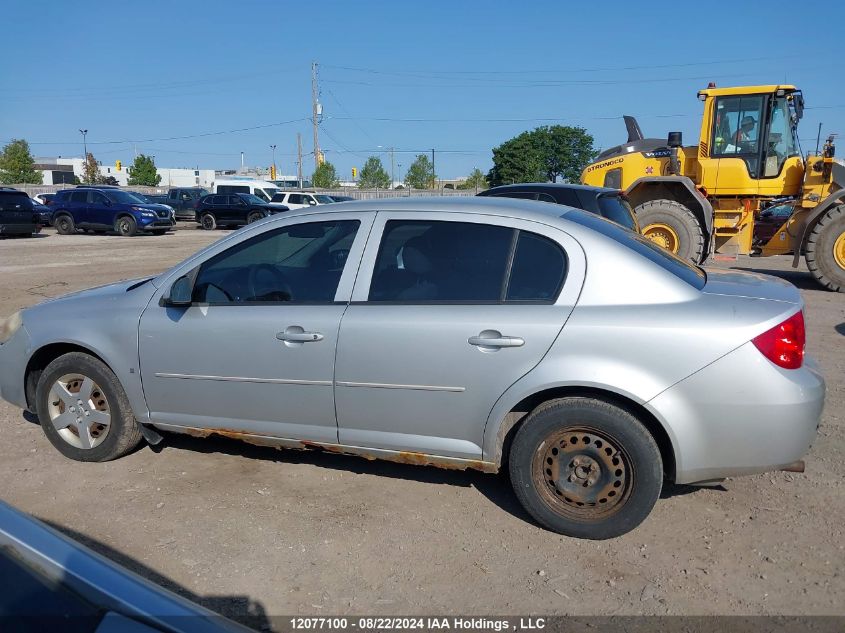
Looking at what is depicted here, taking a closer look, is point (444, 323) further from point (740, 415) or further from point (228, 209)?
point (228, 209)

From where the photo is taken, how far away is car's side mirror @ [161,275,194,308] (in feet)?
13.6

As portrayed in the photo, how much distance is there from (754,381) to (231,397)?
2773mm

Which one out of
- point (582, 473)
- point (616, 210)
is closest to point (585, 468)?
point (582, 473)

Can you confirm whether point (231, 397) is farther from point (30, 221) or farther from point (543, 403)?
point (30, 221)

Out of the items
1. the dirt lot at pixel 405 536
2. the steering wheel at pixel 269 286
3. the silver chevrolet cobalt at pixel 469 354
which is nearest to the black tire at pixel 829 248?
the dirt lot at pixel 405 536

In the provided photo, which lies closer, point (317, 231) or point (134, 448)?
point (317, 231)

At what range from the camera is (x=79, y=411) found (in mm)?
4531

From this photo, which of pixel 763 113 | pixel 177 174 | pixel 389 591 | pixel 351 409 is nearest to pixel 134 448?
pixel 351 409

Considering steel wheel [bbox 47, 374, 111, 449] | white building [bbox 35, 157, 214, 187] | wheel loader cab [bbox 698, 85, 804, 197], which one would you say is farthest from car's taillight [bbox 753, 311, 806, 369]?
white building [bbox 35, 157, 214, 187]

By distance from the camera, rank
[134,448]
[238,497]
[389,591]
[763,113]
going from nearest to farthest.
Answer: [389,591] → [238,497] → [134,448] → [763,113]

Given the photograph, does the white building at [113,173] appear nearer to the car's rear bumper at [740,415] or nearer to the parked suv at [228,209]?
the parked suv at [228,209]

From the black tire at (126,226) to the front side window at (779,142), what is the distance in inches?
828

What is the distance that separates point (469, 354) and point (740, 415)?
4.25 feet

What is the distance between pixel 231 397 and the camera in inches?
162
